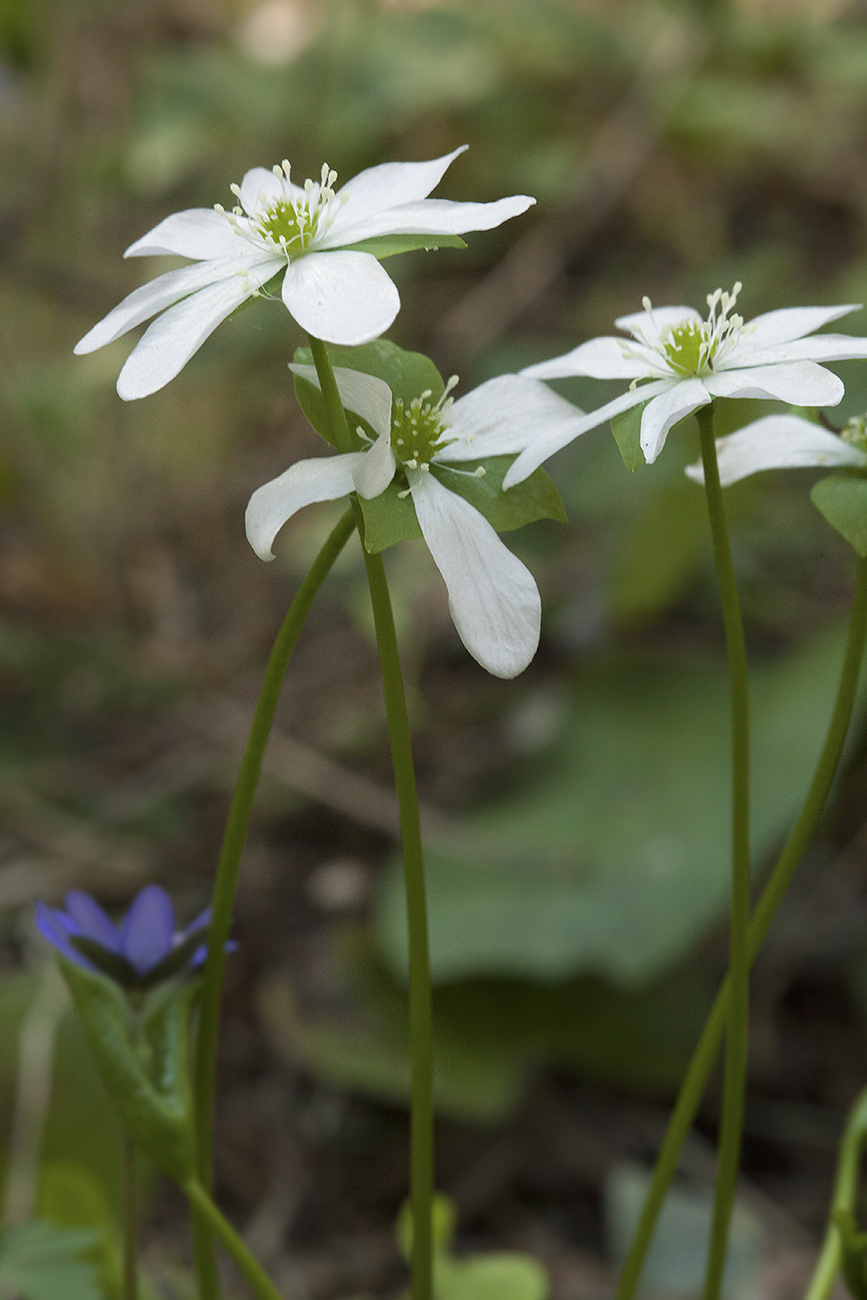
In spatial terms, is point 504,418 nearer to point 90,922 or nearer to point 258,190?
point 258,190

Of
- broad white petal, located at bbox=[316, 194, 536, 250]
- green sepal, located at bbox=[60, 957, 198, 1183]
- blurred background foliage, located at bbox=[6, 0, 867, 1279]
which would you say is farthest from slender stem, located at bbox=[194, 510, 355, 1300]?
blurred background foliage, located at bbox=[6, 0, 867, 1279]

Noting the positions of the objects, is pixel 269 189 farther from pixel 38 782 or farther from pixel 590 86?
pixel 590 86

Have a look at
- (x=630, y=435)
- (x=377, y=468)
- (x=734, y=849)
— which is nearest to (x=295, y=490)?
(x=377, y=468)

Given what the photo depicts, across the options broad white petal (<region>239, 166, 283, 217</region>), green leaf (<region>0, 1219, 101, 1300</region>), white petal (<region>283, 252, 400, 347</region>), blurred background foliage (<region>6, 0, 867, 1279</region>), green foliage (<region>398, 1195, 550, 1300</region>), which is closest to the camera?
white petal (<region>283, 252, 400, 347</region>)

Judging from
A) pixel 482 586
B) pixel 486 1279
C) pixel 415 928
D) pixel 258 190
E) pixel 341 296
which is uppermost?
pixel 258 190

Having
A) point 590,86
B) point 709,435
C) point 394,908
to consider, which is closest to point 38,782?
point 394,908

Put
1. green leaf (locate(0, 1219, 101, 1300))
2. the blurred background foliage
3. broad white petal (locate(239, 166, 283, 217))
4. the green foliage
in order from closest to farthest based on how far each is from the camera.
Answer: broad white petal (locate(239, 166, 283, 217)) → green leaf (locate(0, 1219, 101, 1300)) → the green foliage → the blurred background foliage

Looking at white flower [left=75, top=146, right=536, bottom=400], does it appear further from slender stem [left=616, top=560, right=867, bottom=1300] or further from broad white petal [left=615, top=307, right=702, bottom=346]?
slender stem [left=616, top=560, right=867, bottom=1300]
